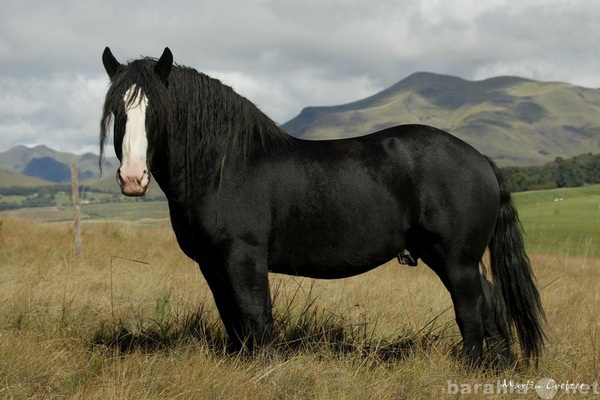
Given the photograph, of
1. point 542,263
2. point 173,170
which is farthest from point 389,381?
point 542,263

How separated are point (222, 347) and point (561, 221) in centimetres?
4101

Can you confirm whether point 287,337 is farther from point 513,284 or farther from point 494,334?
point 513,284

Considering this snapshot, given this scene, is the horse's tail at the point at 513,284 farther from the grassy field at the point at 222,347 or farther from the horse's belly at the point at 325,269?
the horse's belly at the point at 325,269

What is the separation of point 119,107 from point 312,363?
238 cm

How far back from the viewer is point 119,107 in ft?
13.1

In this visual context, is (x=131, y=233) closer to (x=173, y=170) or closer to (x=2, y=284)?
(x=2, y=284)

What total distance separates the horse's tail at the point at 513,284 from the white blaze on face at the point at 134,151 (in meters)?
3.00

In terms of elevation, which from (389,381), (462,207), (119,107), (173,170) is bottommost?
(389,381)

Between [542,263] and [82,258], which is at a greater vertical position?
[82,258]

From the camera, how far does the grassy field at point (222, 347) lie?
3879 mm

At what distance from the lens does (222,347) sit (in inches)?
195

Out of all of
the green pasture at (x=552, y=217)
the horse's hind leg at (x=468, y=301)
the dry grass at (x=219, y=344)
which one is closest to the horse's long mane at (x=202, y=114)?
the dry grass at (x=219, y=344)

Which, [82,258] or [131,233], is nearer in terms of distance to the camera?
[82,258]

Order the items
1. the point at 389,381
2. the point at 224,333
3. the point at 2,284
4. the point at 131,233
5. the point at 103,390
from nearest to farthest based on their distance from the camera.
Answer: the point at 103,390, the point at 389,381, the point at 224,333, the point at 2,284, the point at 131,233
